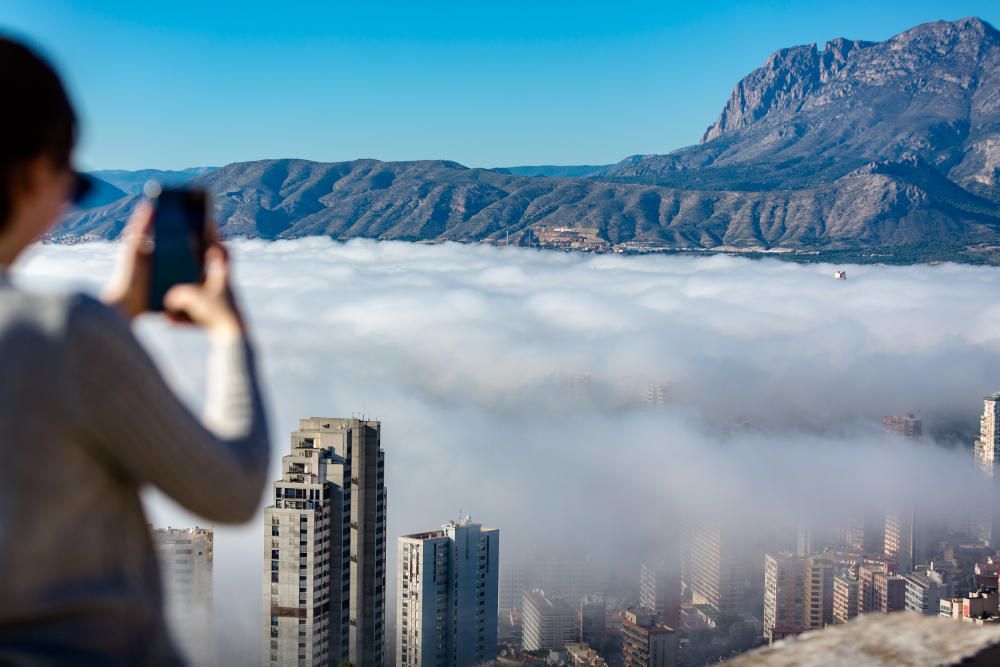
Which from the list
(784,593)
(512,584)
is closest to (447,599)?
(512,584)

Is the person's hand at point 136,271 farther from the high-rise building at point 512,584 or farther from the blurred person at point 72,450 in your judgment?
the high-rise building at point 512,584

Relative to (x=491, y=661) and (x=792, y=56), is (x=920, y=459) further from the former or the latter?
(x=792, y=56)

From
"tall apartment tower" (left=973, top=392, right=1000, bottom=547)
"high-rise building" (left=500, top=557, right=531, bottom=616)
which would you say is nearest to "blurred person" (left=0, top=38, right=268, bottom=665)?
"high-rise building" (left=500, top=557, right=531, bottom=616)

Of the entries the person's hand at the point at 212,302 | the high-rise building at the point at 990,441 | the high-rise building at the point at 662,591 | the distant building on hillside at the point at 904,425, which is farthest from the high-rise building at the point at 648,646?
the distant building on hillside at the point at 904,425

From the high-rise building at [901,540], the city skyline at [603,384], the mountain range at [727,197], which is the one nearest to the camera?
the high-rise building at [901,540]

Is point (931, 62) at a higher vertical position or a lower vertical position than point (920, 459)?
higher

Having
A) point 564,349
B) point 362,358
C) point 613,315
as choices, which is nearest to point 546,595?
point 362,358
